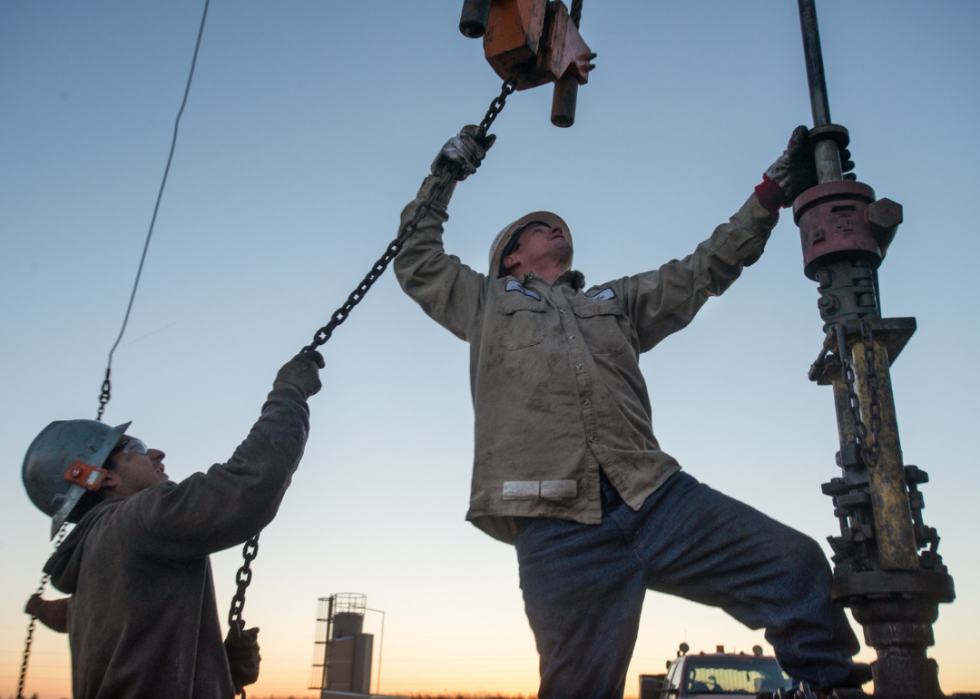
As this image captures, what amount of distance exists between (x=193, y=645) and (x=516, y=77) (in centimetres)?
240

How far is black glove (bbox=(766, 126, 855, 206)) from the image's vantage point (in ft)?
9.52

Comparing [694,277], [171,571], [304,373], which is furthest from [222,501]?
[694,277]

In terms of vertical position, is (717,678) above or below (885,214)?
below

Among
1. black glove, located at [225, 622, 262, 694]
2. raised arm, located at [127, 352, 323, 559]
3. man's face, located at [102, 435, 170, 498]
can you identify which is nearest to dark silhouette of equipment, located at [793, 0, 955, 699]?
raised arm, located at [127, 352, 323, 559]

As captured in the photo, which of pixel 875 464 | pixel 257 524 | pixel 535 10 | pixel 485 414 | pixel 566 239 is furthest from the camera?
pixel 566 239

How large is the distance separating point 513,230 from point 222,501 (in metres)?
1.74

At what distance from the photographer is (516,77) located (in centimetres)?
321

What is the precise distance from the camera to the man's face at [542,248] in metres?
3.39

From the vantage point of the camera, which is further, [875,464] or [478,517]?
[478,517]

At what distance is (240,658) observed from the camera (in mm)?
2836

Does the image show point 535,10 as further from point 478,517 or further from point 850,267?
point 478,517

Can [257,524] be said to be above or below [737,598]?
above

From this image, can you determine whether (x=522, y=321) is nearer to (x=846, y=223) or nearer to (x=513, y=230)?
(x=513, y=230)

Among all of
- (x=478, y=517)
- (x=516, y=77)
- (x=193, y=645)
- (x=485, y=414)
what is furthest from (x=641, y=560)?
(x=516, y=77)
